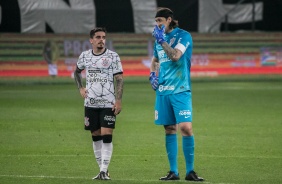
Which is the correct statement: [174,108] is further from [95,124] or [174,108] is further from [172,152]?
[95,124]

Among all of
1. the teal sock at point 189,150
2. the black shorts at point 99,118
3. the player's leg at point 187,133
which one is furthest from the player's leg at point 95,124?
the teal sock at point 189,150

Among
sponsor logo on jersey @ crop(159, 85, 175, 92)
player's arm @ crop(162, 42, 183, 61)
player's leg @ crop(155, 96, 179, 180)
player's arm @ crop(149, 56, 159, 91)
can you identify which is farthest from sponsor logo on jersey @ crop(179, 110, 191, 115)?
player's arm @ crop(162, 42, 183, 61)

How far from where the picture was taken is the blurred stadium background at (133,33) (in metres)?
35.9

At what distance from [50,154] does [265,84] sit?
70.0 feet

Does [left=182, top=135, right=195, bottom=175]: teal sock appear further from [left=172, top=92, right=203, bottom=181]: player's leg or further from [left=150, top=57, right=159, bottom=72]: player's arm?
[left=150, top=57, right=159, bottom=72]: player's arm

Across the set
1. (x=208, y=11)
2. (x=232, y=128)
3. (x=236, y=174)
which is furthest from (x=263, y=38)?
(x=236, y=174)

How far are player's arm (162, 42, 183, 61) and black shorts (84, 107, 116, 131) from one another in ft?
3.75

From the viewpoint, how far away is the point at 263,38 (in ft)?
126

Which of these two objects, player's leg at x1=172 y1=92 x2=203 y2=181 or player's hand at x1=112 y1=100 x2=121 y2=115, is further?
player's hand at x1=112 y1=100 x2=121 y2=115

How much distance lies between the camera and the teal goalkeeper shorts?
12.2 metres

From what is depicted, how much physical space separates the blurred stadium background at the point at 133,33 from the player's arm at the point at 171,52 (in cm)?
2366

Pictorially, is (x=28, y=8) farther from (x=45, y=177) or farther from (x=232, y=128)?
(x=45, y=177)

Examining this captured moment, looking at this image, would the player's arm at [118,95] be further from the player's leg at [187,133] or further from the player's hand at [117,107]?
the player's leg at [187,133]

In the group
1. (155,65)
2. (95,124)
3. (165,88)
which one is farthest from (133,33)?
(165,88)
